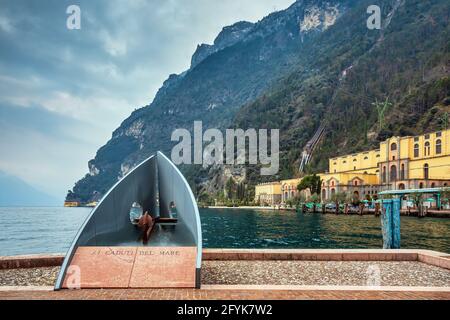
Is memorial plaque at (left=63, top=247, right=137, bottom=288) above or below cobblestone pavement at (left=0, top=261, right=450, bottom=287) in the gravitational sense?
above

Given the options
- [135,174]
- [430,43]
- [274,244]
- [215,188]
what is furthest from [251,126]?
[135,174]

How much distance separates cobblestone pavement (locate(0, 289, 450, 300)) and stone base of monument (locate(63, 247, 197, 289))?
415 millimetres

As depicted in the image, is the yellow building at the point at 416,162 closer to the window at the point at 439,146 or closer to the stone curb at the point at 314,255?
the window at the point at 439,146

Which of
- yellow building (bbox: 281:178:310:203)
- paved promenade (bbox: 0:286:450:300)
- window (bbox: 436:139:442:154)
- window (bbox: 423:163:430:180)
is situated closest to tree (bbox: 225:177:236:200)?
yellow building (bbox: 281:178:310:203)

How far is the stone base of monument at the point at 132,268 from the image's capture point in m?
7.79

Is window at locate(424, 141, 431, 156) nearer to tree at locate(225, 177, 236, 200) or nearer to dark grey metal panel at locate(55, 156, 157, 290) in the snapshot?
tree at locate(225, 177, 236, 200)

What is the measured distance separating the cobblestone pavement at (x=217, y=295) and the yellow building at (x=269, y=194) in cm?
10675

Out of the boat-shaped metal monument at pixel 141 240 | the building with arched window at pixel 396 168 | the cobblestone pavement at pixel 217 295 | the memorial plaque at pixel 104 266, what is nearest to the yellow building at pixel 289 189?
the building with arched window at pixel 396 168

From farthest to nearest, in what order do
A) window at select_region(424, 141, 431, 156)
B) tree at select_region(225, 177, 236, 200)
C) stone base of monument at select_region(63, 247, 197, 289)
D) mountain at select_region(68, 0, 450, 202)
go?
1. tree at select_region(225, 177, 236, 200)
2. mountain at select_region(68, 0, 450, 202)
3. window at select_region(424, 141, 431, 156)
4. stone base of monument at select_region(63, 247, 197, 289)

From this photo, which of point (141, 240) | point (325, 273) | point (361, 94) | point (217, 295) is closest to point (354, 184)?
point (141, 240)

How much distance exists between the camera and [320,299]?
6.44m

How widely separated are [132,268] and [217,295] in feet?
7.65

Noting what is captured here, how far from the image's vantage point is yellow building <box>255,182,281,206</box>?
378 feet

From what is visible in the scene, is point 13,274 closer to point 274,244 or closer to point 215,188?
point 274,244
